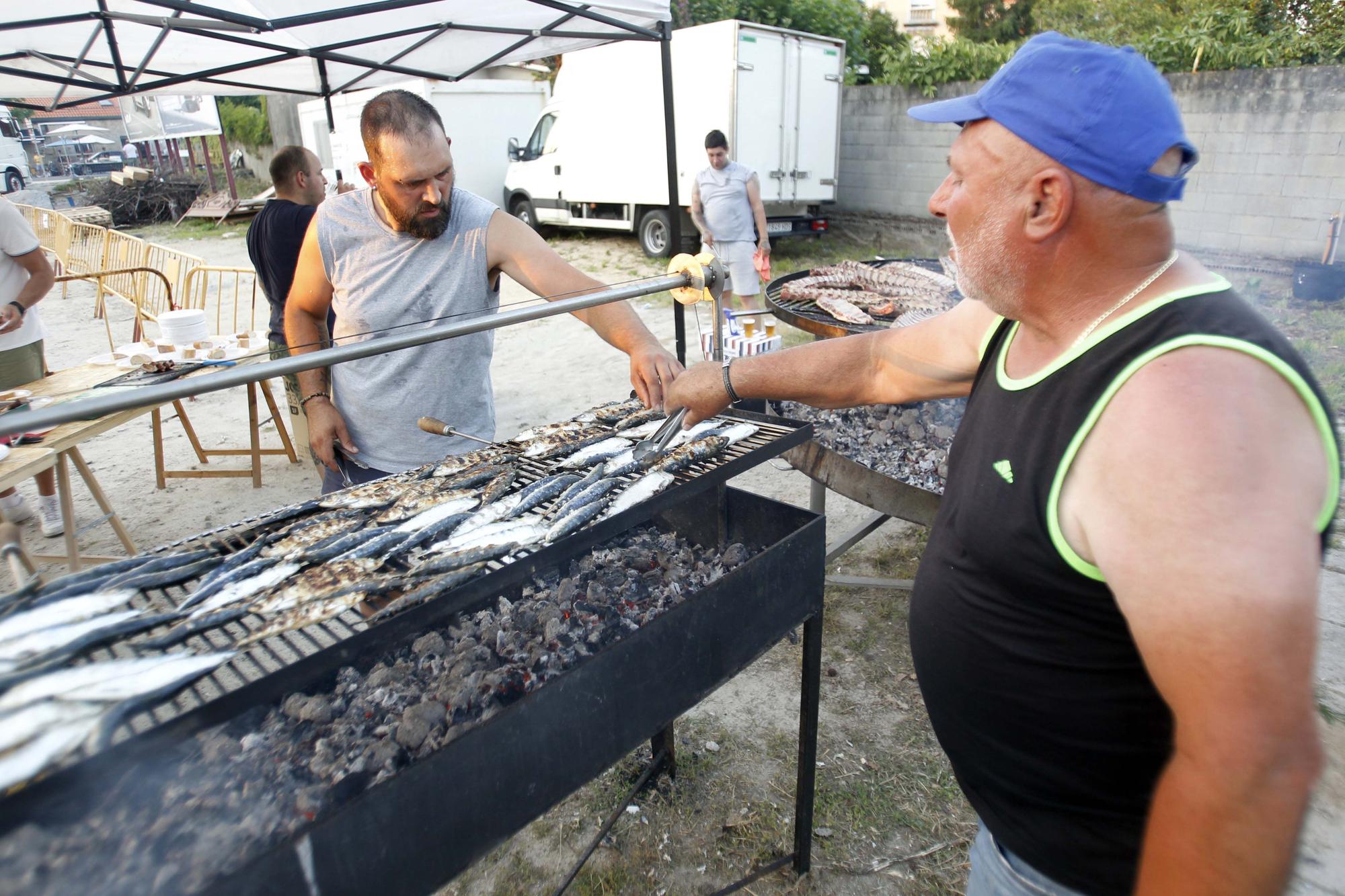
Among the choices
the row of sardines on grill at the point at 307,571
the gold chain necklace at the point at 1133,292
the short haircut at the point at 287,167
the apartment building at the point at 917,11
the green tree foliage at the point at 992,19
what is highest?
the apartment building at the point at 917,11

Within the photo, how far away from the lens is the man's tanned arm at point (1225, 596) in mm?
1000

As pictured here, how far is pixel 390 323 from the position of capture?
2.92 meters

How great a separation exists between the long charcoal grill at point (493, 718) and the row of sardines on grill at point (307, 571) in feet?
0.15

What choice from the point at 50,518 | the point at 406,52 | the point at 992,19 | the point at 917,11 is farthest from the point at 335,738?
the point at 917,11

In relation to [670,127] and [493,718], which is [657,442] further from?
[670,127]

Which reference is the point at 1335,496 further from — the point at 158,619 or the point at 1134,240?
the point at 158,619

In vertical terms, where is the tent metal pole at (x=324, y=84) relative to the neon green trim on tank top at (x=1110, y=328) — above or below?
above

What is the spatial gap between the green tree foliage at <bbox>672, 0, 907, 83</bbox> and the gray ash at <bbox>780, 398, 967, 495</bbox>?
16.2m

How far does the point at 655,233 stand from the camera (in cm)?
1405

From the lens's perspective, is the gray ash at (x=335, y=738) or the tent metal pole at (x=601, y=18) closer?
the gray ash at (x=335, y=738)

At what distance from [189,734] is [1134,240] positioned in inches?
69.3

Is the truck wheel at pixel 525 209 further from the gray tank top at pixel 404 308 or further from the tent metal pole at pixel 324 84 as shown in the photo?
the gray tank top at pixel 404 308

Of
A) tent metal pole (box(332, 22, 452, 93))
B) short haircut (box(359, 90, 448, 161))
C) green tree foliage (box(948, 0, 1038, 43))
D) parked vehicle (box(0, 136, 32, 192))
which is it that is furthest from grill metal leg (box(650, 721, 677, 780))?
parked vehicle (box(0, 136, 32, 192))

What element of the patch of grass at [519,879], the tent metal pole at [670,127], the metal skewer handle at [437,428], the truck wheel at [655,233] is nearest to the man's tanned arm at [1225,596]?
the metal skewer handle at [437,428]
